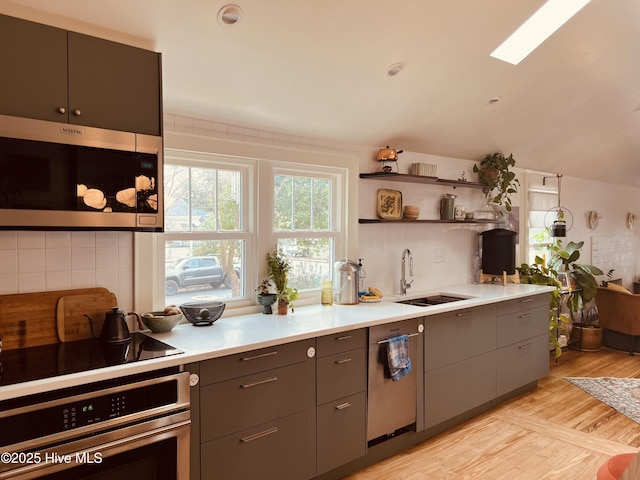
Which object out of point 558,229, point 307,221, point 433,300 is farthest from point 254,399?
point 558,229

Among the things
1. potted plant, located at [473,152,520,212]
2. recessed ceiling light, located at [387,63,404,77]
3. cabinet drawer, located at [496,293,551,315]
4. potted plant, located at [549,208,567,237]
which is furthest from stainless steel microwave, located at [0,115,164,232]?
potted plant, located at [549,208,567,237]

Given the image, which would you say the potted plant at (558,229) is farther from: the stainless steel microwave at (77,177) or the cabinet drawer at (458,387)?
the stainless steel microwave at (77,177)

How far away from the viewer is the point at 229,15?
2238 millimetres

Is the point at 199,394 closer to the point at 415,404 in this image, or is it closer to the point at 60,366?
the point at 60,366

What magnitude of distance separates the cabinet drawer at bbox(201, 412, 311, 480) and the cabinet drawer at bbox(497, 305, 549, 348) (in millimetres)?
2049

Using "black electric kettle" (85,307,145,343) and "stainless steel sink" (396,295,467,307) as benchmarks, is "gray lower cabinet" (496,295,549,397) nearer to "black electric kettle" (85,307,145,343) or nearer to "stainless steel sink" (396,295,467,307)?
"stainless steel sink" (396,295,467,307)

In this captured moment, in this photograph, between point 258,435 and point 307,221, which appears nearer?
point 258,435

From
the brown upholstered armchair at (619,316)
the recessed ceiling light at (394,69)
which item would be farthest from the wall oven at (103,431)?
the brown upholstered armchair at (619,316)

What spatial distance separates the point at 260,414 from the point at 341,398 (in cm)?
57

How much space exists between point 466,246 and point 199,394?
3.26 m

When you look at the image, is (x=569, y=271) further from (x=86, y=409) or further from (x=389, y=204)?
(x=86, y=409)

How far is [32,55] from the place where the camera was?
1896mm

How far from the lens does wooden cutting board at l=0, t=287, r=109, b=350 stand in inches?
83.2

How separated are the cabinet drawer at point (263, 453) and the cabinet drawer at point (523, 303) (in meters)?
2.07
